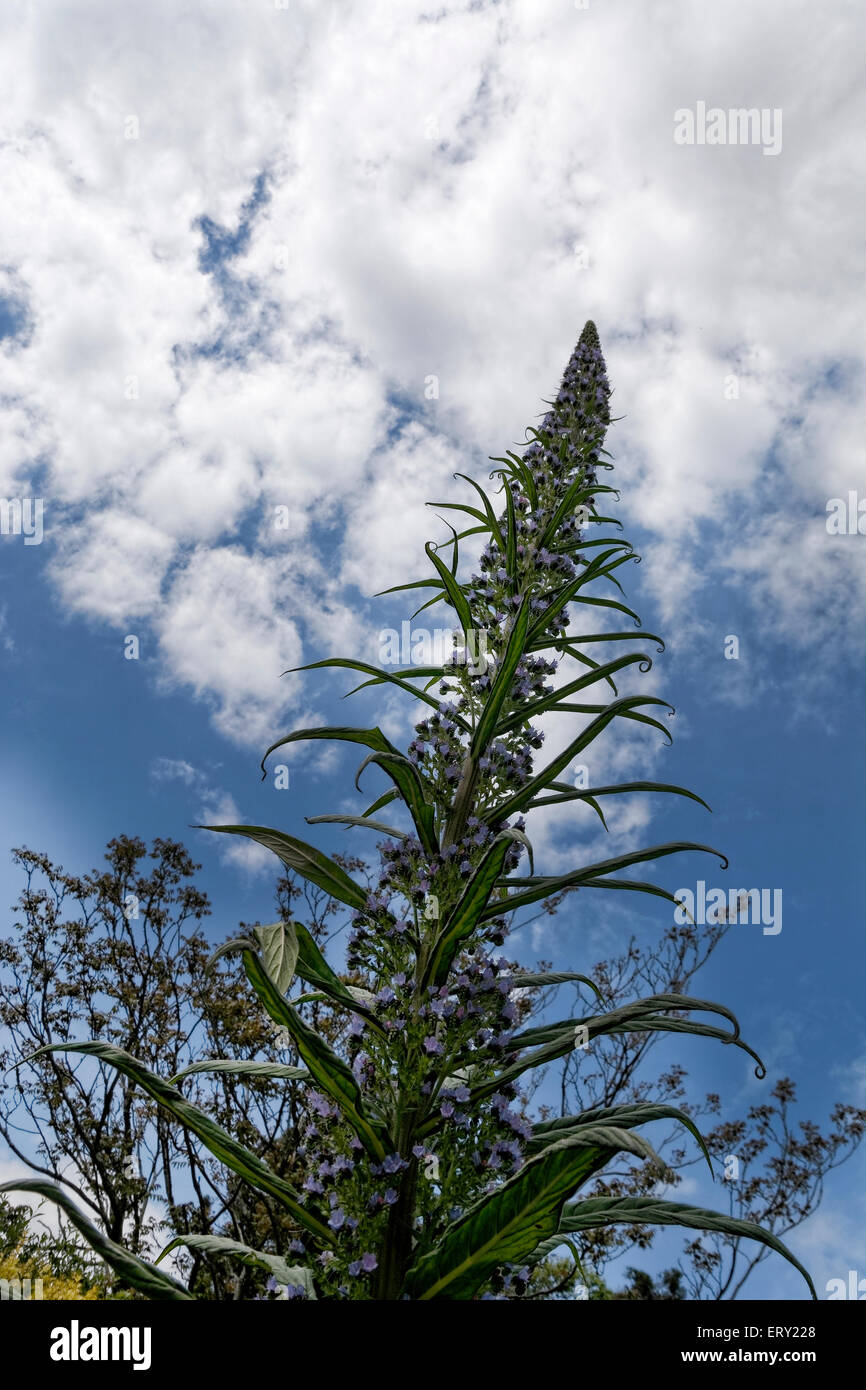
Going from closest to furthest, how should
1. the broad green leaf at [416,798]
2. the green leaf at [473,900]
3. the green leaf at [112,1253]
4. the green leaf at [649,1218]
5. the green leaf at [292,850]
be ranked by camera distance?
the green leaf at [112,1253] < the green leaf at [649,1218] < the green leaf at [473,900] < the green leaf at [292,850] < the broad green leaf at [416,798]

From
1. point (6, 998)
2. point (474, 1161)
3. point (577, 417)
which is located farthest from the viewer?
point (6, 998)

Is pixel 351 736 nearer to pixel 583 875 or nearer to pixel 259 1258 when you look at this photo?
pixel 583 875

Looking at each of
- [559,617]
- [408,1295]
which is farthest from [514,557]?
[408,1295]

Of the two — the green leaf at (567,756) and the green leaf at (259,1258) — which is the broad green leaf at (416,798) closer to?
the green leaf at (567,756)

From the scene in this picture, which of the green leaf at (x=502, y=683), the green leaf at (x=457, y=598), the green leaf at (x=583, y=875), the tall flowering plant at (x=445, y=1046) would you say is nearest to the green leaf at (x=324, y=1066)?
the tall flowering plant at (x=445, y=1046)

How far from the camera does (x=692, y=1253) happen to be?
905 cm

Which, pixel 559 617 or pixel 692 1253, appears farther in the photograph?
pixel 692 1253

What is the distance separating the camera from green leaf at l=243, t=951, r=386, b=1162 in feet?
5.82

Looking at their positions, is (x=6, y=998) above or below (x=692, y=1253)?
above

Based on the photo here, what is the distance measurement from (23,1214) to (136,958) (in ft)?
8.90

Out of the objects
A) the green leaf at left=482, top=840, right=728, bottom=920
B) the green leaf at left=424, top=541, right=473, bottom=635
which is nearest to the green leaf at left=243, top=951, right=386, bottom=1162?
the green leaf at left=482, top=840, right=728, bottom=920

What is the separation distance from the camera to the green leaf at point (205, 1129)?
6.04 feet

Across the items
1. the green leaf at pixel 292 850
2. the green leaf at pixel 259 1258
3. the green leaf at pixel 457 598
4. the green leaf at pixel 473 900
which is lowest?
the green leaf at pixel 259 1258
